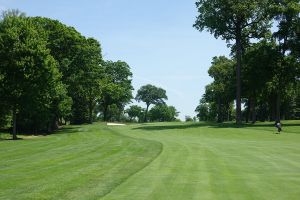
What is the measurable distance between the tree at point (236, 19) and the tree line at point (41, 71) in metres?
17.9

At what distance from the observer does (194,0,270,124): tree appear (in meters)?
67.9

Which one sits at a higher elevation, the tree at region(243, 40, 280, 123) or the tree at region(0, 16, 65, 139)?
the tree at region(243, 40, 280, 123)

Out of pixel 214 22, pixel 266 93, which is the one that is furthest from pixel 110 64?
pixel 214 22

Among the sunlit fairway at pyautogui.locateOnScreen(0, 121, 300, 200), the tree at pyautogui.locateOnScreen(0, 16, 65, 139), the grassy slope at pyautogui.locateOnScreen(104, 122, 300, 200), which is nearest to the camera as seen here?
the grassy slope at pyautogui.locateOnScreen(104, 122, 300, 200)

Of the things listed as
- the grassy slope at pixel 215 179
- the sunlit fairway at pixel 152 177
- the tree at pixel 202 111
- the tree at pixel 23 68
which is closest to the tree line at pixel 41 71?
the tree at pixel 23 68

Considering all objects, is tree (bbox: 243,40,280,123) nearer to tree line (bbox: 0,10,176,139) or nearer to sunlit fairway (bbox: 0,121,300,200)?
tree line (bbox: 0,10,176,139)

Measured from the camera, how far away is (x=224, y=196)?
12.2m

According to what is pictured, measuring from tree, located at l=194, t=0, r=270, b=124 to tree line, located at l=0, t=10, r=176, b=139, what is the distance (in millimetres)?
17886

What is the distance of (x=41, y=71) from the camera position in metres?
46.7

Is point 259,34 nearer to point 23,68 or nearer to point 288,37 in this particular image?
point 288,37

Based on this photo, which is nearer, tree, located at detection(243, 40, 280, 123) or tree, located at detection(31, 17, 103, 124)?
tree, located at detection(31, 17, 103, 124)

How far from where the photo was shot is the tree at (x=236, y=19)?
6794 cm

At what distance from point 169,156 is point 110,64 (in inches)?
3954

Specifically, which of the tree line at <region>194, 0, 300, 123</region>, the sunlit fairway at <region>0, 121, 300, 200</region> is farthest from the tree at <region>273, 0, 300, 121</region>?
the sunlit fairway at <region>0, 121, 300, 200</region>
